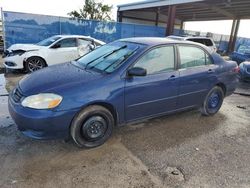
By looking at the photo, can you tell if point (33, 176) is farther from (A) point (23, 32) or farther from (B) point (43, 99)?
(A) point (23, 32)

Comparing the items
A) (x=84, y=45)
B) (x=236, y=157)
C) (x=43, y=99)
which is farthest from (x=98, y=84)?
(x=84, y=45)

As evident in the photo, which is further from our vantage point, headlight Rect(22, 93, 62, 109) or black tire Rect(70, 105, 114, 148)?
black tire Rect(70, 105, 114, 148)

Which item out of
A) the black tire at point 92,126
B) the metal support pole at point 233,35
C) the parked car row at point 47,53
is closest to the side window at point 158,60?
the black tire at point 92,126

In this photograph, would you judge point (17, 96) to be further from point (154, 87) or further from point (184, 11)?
point (184, 11)

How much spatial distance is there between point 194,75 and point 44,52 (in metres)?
6.04

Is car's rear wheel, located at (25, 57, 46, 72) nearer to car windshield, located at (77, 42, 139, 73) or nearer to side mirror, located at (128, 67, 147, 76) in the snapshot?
car windshield, located at (77, 42, 139, 73)

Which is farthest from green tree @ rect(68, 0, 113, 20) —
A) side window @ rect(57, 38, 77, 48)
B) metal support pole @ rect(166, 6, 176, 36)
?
side window @ rect(57, 38, 77, 48)

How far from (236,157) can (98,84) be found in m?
2.36

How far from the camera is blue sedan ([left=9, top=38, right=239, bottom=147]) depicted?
2959mm

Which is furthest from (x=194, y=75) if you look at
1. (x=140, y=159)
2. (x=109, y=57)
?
(x=140, y=159)

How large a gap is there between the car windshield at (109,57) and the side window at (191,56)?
3.06ft

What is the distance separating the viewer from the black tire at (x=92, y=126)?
3.14 metres

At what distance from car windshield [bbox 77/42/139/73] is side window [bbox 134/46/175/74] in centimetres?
24

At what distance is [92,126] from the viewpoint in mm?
3297
